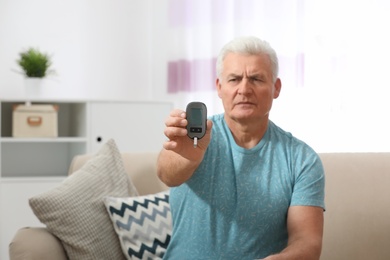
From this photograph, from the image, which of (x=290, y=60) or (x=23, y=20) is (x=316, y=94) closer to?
(x=290, y=60)

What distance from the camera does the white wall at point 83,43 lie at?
420 centimetres

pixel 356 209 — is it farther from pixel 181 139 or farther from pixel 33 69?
pixel 33 69

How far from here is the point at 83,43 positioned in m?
4.36

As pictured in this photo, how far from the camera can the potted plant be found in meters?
3.93

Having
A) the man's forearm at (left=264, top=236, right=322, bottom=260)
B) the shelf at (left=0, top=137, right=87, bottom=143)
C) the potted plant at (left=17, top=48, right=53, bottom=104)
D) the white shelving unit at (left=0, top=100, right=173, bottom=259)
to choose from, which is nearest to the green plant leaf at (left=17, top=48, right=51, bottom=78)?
the potted plant at (left=17, top=48, right=53, bottom=104)

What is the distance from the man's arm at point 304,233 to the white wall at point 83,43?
2647mm

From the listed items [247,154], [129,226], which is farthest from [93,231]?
[247,154]

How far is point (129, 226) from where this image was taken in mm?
2418

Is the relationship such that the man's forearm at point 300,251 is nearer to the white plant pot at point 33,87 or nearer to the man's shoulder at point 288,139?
the man's shoulder at point 288,139

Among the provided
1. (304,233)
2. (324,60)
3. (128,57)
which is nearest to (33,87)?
(128,57)

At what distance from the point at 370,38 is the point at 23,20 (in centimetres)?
217

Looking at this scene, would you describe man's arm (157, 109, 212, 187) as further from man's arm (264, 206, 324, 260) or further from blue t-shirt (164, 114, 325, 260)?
man's arm (264, 206, 324, 260)

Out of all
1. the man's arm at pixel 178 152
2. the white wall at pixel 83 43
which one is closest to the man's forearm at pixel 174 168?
the man's arm at pixel 178 152

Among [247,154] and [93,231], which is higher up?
[247,154]
